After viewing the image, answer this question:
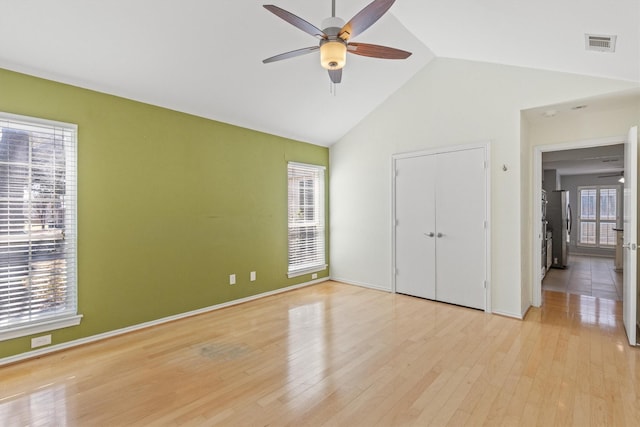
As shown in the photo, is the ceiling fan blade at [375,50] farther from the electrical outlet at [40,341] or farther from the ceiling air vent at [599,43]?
the electrical outlet at [40,341]

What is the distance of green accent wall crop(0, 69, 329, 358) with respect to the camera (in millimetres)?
3021

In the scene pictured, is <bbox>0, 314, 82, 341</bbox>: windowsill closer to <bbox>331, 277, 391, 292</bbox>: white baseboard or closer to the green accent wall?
the green accent wall

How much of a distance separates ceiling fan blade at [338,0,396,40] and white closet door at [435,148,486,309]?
103 inches

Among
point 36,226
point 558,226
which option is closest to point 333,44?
point 36,226

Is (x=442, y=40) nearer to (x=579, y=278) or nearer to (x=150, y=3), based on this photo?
(x=150, y=3)

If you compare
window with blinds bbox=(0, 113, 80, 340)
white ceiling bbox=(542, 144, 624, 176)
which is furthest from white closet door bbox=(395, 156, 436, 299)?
window with blinds bbox=(0, 113, 80, 340)

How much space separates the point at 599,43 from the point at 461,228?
2302 mm

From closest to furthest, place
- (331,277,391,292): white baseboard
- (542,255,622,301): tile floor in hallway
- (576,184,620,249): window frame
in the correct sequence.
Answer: (542,255,622,301): tile floor in hallway → (331,277,391,292): white baseboard → (576,184,620,249): window frame

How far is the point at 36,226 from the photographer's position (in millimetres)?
2812

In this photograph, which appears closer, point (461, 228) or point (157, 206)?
point (157, 206)

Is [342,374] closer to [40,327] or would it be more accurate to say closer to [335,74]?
[335,74]

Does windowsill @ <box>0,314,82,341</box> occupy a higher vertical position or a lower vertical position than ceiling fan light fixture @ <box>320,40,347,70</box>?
lower

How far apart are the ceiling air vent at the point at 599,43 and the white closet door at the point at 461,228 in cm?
154

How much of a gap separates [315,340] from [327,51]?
2553 millimetres
